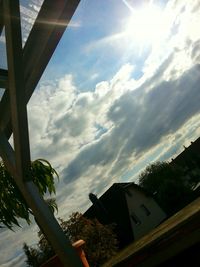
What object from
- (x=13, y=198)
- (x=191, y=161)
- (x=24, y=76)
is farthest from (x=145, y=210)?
(x=191, y=161)

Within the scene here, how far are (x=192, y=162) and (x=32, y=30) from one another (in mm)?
57814

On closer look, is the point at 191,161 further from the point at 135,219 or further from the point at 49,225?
the point at 49,225

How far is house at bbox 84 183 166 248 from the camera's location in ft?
83.0

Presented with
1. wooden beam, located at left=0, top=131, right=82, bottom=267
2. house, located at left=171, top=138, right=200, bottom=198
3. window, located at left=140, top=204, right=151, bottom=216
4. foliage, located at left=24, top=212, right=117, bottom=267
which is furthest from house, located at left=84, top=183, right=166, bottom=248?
wooden beam, located at left=0, top=131, right=82, bottom=267

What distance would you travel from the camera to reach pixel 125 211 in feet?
87.1

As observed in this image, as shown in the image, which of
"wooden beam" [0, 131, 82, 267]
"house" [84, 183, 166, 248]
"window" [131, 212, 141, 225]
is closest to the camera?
"wooden beam" [0, 131, 82, 267]

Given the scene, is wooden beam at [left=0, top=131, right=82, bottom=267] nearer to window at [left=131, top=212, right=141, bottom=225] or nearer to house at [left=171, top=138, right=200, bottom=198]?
window at [left=131, top=212, right=141, bottom=225]

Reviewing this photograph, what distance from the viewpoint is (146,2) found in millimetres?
2727

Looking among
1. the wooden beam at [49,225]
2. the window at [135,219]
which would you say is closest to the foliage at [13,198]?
the wooden beam at [49,225]

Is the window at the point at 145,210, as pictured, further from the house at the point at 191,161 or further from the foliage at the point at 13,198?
the foliage at the point at 13,198

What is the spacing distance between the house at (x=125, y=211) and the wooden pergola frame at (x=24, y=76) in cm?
2330

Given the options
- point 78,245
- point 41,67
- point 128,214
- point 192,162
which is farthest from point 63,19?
point 192,162

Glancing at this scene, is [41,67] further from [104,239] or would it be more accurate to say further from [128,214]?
[128,214]

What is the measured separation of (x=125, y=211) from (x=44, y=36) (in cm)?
2532
